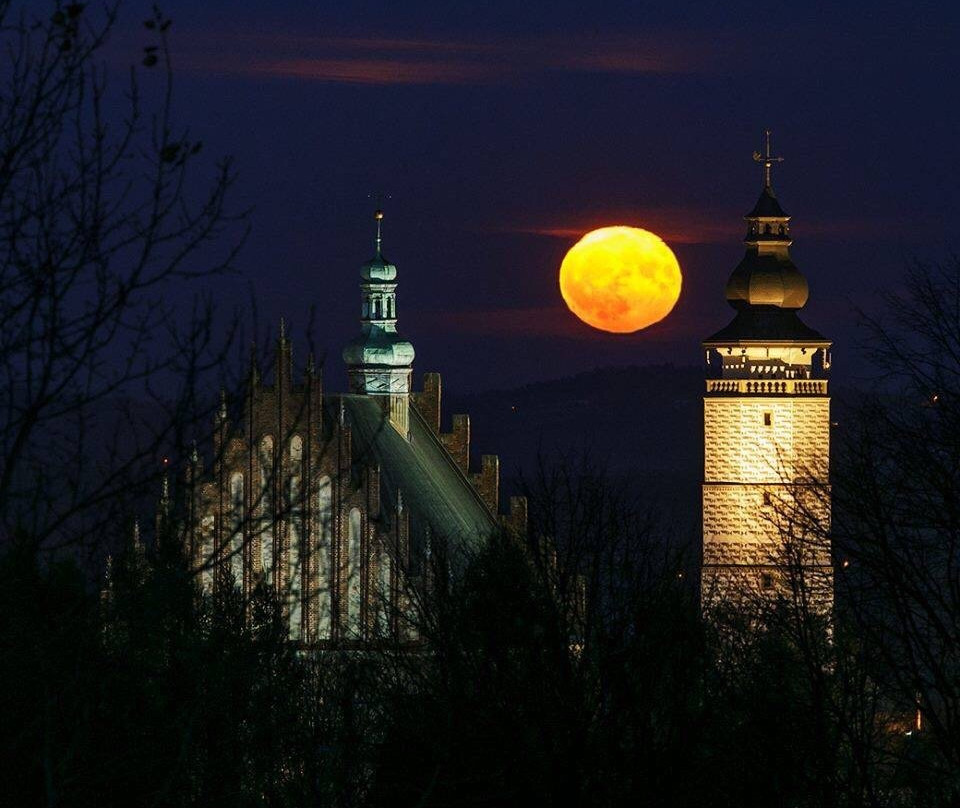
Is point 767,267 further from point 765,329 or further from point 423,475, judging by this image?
point 423,475

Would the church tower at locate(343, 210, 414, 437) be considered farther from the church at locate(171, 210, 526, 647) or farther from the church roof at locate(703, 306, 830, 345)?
the church roof at locate(703, 306, 830, 345)

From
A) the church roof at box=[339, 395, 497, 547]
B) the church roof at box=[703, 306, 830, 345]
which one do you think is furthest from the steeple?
the church roof at box=[339, 395, 497, 547]

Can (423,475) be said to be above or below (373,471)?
above

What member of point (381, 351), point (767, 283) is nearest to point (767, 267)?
point (767, 283)

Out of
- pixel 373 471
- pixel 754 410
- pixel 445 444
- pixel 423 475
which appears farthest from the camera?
pixel 754 410

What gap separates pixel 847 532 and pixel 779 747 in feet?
16.6

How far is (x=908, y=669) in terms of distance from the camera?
21594mm

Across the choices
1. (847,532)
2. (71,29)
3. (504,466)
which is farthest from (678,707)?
(504,466)

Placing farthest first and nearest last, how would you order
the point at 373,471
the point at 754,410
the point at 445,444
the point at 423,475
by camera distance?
the point at 754,410 → the point at 445,444 → the point at 423,475 → the point at 373,471

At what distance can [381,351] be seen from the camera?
93312 millimetres

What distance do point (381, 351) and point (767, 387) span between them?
58.1 feet

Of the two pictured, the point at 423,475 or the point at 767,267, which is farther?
the point at 767,267

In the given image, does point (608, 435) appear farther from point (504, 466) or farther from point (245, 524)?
point (245, 524)

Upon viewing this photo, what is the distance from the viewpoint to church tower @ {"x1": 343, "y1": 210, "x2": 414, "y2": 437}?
91812mm
